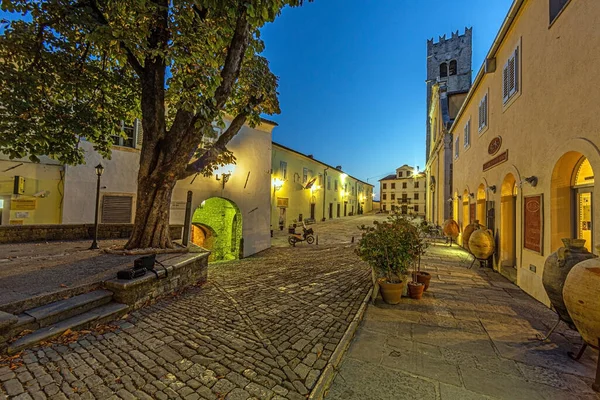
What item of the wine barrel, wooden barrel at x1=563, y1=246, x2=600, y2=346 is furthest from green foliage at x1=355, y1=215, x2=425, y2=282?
wooden barrel at x1=563, y1=246, x2=600, y2=346

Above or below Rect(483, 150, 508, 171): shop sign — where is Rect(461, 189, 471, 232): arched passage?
below

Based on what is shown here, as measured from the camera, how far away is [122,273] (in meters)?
4.23

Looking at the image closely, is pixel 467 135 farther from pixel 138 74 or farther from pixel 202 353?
pixel 202 353

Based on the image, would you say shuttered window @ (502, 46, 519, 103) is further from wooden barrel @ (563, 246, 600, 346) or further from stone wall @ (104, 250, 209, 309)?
stone wall @ (104, 250, 209, 309)

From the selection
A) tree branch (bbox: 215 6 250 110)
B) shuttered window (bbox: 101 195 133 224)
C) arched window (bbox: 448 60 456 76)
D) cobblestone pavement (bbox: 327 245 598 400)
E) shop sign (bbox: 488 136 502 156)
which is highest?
arched window (bbox: 448 60 456 76)

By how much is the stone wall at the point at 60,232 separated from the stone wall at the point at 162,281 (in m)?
3.63

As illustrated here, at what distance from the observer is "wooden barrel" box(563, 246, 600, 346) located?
8.20 feet

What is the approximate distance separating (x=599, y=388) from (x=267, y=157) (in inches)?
483

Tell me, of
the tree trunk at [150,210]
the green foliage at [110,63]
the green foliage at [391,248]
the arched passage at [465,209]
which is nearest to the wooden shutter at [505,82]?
the arched passage at [465,209]

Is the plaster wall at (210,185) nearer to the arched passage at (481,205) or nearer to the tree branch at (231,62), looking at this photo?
the tree branch at (231,62)

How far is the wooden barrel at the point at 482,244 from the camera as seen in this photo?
7.52 m

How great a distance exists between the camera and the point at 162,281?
16.0 ft

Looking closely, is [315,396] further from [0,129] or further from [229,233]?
[229,233]

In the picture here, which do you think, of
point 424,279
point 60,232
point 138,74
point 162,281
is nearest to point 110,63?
point 138,74
